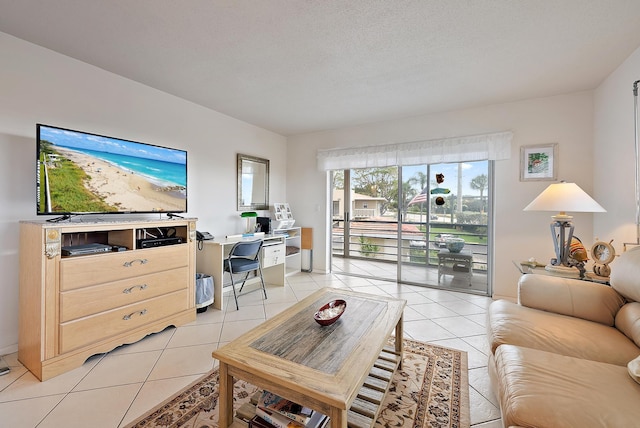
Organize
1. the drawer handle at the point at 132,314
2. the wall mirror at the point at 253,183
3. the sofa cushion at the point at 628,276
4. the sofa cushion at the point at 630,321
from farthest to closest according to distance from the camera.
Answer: the wall mirror at the point at 253,183 → the drawer handle at the point at 132,314 → the sofa cushion at the point at 628,276 → the sofa cushion at the point at 630,321

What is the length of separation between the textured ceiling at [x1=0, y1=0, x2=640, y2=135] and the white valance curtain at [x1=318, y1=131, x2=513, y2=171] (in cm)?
53

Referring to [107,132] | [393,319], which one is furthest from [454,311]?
[107,132]

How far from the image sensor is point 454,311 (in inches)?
113

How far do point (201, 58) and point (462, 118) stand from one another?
303 centimetres

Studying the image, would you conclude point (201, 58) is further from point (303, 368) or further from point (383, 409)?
point (383, 409)

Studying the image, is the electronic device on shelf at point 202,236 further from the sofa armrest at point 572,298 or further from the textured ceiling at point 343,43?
the sofa armrest at point 572,298

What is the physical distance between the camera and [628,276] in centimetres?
151

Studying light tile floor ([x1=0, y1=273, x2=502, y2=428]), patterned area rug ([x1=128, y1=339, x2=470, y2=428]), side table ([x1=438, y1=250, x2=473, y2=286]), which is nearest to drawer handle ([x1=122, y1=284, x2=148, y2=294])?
light tile floor ([x1=0, y1=273, x2=502, y2=428])

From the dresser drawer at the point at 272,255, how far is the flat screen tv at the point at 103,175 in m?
1.17

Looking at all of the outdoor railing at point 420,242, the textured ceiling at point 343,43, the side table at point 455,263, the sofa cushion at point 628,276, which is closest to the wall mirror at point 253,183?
the textured ceiling at point 343,43

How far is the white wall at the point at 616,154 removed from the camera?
7.16ft

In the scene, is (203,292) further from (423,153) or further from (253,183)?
(423,153)

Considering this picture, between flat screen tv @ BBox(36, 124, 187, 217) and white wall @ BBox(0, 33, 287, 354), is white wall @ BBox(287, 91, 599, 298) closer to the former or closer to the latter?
white wall @ BBox(0, 33, 287, 354)

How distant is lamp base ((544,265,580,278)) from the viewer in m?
2.10
